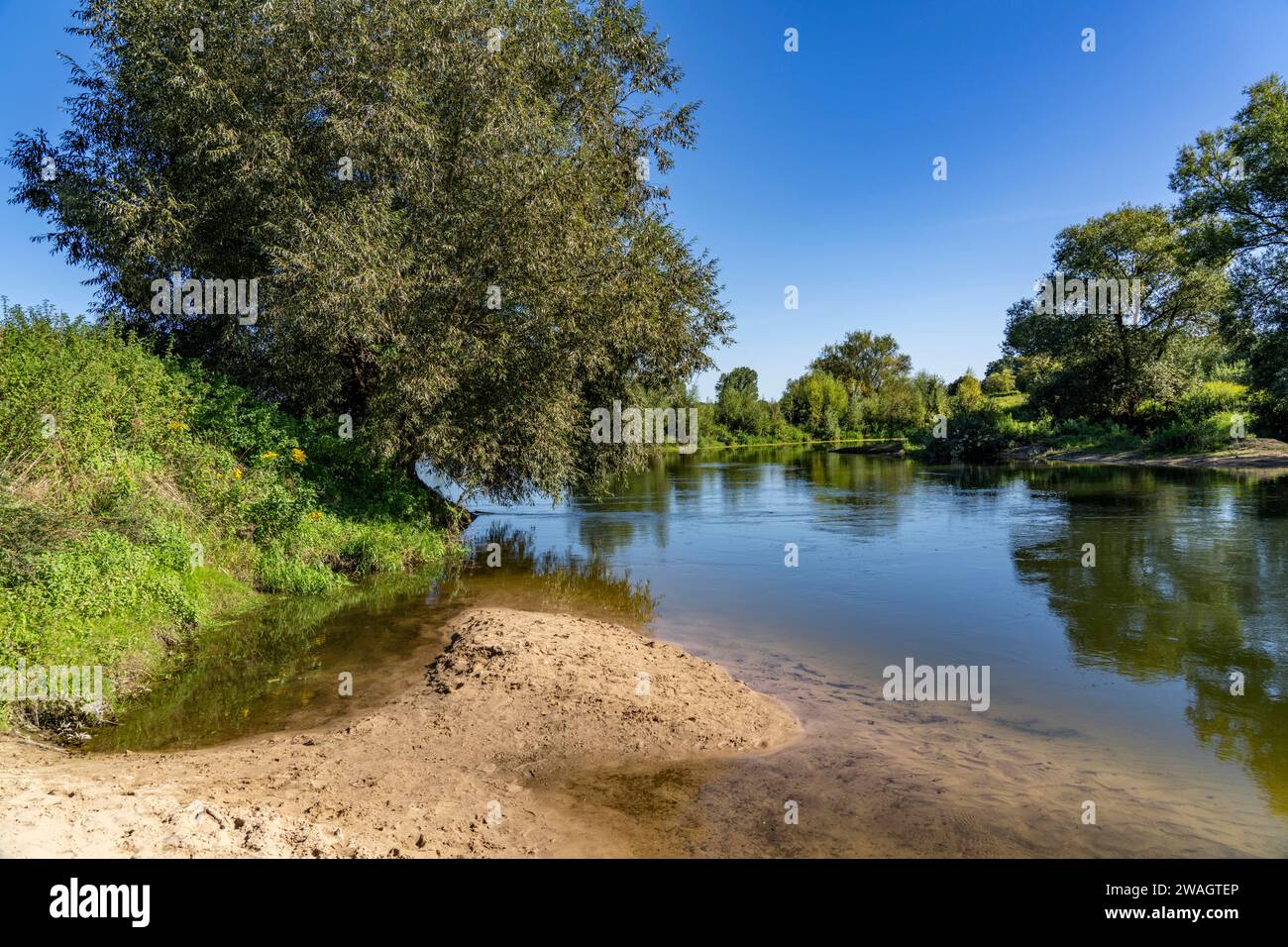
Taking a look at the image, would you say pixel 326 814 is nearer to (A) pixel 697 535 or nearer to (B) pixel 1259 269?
(A) pixel 697 535

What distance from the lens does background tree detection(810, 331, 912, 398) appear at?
115m

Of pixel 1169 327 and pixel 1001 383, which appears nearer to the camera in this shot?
pixel 1169 327

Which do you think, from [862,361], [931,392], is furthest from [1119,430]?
[862,361]

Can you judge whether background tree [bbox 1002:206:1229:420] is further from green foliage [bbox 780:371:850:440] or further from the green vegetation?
green foliage [bbox 780:371:850:440]

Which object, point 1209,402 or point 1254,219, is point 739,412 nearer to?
point 1209,402

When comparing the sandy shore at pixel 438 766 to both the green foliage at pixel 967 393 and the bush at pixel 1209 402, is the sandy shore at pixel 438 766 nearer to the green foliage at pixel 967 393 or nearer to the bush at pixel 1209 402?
the bush at pixel 1209 402

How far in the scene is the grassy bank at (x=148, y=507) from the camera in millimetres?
8141

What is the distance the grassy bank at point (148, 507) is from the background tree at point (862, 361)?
104 m

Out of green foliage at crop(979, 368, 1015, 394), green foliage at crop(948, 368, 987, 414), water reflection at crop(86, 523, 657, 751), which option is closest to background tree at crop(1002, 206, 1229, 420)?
green foliage at crop(948, 368, 987, 414)

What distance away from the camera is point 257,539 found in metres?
13.8

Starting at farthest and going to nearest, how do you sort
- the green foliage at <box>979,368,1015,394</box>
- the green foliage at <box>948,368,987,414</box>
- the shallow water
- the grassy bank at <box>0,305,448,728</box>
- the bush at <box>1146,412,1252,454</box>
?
1. the green foliage at <box>979,368,1015,394</box>
2. the green foliage at <box>948,368,987,414</box>
3. the bush at <box>1146,412,1252,454</box>
4. the grassy bank at <box>0,305,448,728</box>
5. the shallow water

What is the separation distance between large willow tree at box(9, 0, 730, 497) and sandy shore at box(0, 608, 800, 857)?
8.80 meters

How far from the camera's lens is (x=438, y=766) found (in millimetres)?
6398

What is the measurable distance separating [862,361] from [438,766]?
384 ft
